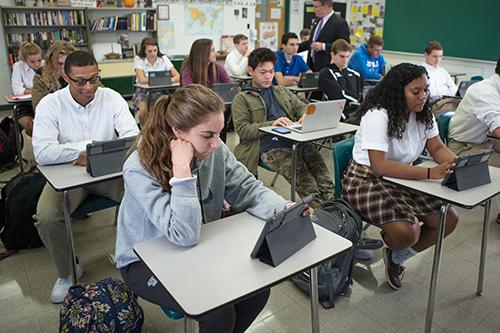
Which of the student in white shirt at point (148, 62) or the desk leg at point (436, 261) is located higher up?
the student in white shirt at point (148, 62)

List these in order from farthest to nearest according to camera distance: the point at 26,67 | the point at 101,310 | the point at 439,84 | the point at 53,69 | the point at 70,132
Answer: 1. the point at 439,84
2. the point at 26,67
3. the point at 53,69
4. the point at 70,132
5. the point at 101,310

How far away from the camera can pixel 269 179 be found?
3984mm

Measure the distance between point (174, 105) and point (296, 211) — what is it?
21.5 inches

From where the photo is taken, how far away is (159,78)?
5.00m

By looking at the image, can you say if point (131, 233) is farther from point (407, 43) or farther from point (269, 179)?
point (407, 43)

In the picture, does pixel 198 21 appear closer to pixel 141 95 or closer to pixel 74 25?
pixel 74 25

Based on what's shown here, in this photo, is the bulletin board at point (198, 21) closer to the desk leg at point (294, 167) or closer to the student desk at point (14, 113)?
the student desk at point (14, 113)

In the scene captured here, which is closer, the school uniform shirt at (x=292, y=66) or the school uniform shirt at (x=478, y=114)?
the school uniform shirt at (x=478, y=114)

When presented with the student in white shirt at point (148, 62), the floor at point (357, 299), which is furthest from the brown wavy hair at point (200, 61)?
the floor at point (357, 299)

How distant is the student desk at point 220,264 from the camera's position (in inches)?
45.5

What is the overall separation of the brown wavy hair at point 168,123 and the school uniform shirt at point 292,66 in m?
4.31

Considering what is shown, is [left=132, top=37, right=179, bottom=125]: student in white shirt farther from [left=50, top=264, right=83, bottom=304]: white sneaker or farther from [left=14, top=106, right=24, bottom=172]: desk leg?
[left=50, top=264, right=83, bottom=304]: white sneaker

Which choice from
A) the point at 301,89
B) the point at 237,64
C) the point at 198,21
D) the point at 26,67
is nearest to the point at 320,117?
the point at 301,89

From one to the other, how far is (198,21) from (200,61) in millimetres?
4455
